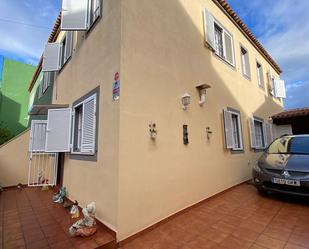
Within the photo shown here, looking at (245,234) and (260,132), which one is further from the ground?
(260,132)

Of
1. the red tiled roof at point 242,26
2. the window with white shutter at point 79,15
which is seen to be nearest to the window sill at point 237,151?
the red tiled roof at point 242,26

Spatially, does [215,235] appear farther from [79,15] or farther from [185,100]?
[79,15]

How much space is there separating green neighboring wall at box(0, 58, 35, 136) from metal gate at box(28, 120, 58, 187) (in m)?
8.21

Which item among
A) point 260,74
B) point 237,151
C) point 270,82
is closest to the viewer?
point 237,151

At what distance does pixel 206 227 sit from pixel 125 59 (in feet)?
11.3

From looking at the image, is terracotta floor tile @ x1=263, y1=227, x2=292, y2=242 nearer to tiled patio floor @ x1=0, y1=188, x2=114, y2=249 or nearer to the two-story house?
the two-story house

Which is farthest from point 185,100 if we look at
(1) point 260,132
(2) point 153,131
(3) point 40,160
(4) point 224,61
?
(3) point 40,160

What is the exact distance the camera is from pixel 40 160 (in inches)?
300

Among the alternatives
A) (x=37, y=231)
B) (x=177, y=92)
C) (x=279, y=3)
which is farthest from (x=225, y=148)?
(x=279, y=3)

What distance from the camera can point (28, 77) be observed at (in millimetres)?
15297

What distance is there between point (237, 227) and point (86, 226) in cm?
268

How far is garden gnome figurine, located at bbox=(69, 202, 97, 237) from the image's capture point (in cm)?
284

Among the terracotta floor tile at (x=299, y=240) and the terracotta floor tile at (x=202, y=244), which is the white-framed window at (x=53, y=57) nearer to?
the terracotta floor tile at (x=202, y=244)

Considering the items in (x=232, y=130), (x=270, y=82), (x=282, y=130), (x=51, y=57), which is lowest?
(x=232, y=130)
